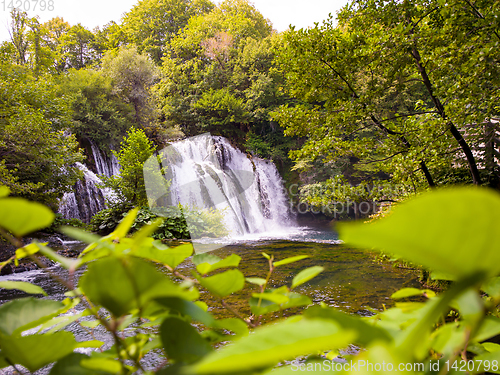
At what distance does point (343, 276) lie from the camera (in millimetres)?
4191

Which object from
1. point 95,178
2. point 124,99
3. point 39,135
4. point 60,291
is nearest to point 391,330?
point 60,291

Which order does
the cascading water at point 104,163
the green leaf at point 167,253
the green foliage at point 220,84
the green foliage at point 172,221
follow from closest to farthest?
1. the green leaf at point 167,253
2. the green foliage at point 172,221
3. the cascading water at point 104,163
4. the green foliage at point 220,84

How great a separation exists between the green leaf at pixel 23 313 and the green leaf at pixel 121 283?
17 cm

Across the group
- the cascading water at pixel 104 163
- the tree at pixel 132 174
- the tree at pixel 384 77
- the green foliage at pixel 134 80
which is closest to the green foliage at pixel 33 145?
the tree at pixel 132 174

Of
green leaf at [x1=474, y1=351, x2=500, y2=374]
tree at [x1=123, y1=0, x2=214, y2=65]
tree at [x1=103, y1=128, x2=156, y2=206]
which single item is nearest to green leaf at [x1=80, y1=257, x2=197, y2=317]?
green leaf at [x1=474, y1=351, x2=500, y2=374]

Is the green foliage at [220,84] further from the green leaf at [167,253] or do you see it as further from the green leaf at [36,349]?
the green leaf at [36,349]

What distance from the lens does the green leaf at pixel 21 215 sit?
0.88ft

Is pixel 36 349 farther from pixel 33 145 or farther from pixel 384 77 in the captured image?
pixel 33 145

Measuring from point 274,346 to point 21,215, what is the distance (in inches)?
11.3

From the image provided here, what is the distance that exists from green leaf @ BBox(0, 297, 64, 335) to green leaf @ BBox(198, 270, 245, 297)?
0.70 ft

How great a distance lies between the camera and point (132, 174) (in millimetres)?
8953

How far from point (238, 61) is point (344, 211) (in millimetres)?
10171

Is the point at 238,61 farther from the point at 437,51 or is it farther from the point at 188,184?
the point at 437,51

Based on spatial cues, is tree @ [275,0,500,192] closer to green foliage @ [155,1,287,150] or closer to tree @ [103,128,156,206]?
tree @ [103,128,156,206]
